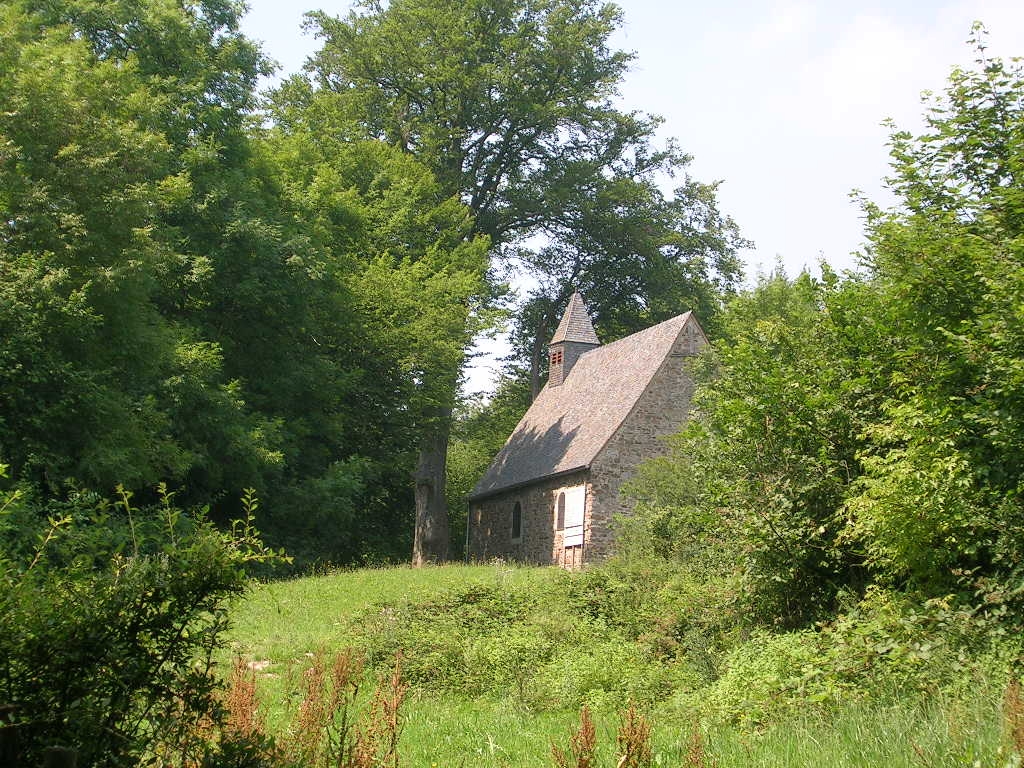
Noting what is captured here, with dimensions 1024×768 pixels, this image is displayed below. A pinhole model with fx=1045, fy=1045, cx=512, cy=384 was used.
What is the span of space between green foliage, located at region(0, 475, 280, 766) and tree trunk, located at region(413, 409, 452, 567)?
26783mm

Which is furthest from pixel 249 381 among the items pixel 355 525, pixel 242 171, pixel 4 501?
pixel 4 501

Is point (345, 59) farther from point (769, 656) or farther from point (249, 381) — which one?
point (769, 656)

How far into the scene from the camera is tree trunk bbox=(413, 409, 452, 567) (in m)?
32.8

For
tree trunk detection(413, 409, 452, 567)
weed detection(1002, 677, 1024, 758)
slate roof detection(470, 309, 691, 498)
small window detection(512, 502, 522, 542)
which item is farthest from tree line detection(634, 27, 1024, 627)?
tree trunk detection(413, 409, 452, 567)

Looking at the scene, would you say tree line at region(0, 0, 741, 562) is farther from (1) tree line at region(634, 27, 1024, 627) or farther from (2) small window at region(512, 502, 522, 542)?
(1) tree line at region(634, 27, 1024, 627)

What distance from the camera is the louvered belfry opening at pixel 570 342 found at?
36.7 m

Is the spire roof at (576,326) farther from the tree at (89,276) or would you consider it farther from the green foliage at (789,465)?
the green foliage at (789,465)

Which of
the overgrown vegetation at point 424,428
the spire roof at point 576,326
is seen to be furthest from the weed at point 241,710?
the spire roof at point 576,326

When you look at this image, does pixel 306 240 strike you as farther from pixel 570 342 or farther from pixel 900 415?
pixel 900 415

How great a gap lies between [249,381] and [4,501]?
71.0ft

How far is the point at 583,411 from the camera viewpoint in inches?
1233

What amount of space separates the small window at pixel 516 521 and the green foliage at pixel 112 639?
26.7m

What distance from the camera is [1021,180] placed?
11.7 metres

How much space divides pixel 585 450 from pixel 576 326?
31.4 ft
